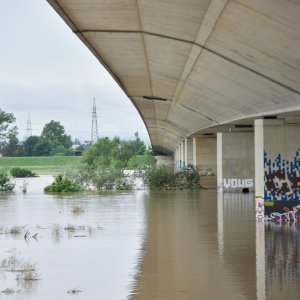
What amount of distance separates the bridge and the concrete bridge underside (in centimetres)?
3

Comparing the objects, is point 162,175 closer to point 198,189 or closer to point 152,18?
point 198,189

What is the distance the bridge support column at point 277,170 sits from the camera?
33219mm

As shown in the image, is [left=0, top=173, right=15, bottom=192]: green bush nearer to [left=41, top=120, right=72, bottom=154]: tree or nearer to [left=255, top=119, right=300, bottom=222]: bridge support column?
[left=255, top=119, right=300, bottom=222]: bridge support column

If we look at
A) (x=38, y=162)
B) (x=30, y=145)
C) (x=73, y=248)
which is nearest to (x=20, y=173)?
(x=38, y=162)

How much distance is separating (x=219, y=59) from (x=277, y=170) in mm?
9447

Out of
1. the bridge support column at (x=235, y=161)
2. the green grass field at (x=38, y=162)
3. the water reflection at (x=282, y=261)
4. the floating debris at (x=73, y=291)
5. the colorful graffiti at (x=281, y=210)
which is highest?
the green grass field at (x=38, y=162)

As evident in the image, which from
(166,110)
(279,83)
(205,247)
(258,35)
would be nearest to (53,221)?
(205,247)

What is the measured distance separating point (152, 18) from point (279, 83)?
15.7 ft

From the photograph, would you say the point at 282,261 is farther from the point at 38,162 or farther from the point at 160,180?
the point at 38,162

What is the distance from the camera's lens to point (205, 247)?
24500 millimetres

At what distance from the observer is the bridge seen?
1859 centimetres

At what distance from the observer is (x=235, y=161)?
57.6 metres

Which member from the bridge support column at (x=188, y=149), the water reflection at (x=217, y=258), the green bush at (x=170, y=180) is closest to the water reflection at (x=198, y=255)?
the water reflection at (x=217, y=258)

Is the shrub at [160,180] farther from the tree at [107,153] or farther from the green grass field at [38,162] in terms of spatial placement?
the green grass field at [38,162]
